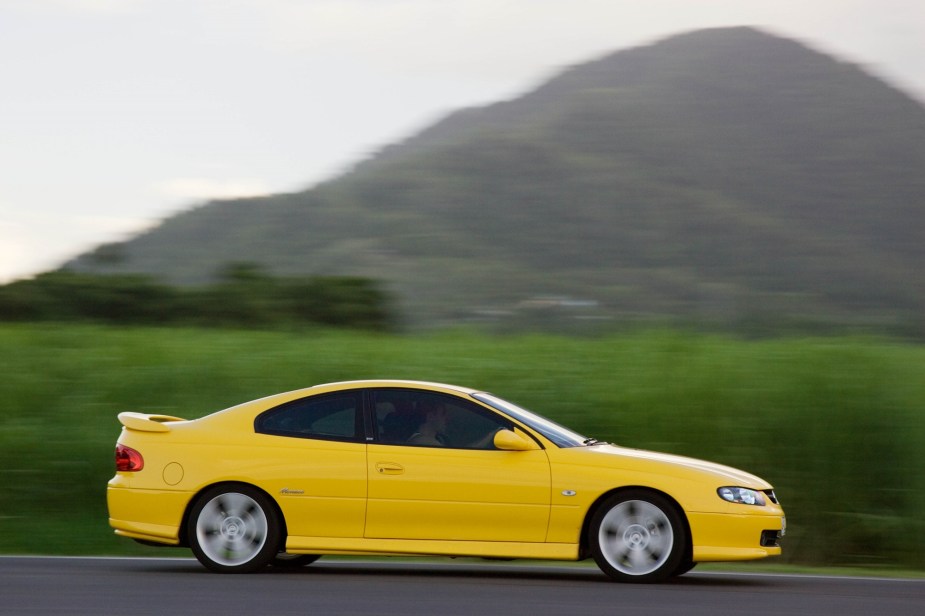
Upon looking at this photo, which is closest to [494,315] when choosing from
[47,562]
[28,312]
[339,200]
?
[28,312]

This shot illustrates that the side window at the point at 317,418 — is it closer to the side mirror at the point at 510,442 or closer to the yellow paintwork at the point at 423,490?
the yellow paintwork at the point at 423,490

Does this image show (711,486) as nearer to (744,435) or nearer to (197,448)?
(197,448)

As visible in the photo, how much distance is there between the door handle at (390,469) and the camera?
8.68 metres

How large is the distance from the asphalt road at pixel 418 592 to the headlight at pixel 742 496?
59 cm

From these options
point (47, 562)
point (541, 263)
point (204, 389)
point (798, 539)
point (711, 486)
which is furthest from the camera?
point (541, 263)

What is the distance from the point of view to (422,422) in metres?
8.95

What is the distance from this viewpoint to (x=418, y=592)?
7996mm

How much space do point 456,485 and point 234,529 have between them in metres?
1.61

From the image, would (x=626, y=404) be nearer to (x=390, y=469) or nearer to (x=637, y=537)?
(x=637, y=537)

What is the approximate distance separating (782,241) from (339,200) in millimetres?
23756

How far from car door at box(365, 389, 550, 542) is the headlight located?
3.96ft

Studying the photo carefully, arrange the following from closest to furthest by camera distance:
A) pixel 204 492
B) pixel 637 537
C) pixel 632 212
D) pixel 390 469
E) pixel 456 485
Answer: pixel 637 537
pixel 456 485
pixel 390 469
pixel 204 492
pixel 632 212

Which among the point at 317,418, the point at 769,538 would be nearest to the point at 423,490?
the point at 317,418

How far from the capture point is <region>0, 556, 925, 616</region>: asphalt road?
7328 millimetres
